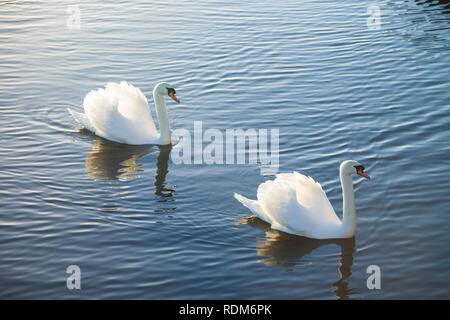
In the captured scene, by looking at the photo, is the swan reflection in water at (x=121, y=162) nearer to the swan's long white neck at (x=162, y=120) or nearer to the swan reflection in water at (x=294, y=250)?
the swan's long white neck at (x=162, y=120)

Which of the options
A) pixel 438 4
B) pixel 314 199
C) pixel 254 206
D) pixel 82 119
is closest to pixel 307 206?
pixel 314 199

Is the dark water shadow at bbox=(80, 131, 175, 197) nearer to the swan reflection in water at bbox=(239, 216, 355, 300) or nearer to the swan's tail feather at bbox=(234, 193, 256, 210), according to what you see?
the swan's tail feather at bbox=(234, 193, 256, 210)

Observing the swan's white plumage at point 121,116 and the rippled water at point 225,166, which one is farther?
the swan's white plumage at point 121,116

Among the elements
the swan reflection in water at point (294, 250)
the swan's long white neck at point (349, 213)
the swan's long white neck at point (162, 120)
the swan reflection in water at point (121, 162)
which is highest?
the swan's long white neck at point (162, 120)

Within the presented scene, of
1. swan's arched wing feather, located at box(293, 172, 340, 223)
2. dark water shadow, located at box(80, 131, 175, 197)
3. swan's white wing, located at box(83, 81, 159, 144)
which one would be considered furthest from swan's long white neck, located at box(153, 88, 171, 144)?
swan's arched wing feather, located at box(293, 172, 340, 223)

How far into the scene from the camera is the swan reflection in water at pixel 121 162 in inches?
482

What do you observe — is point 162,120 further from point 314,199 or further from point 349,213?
point 349,213

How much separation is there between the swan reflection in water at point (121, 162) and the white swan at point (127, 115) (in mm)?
157

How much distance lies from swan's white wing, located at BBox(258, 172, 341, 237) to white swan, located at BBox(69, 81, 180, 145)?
3968 millimetres

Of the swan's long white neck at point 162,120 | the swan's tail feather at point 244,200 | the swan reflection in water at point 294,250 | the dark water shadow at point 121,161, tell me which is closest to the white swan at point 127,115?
the swan's long white neck at point 162,120

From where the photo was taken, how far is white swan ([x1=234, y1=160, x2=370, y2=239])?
986 cm

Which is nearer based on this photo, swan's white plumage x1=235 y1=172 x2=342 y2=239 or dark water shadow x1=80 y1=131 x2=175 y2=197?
swan's white plumage x1=235 y1=172 x2=342 y2=239

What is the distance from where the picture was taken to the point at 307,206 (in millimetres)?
10094
